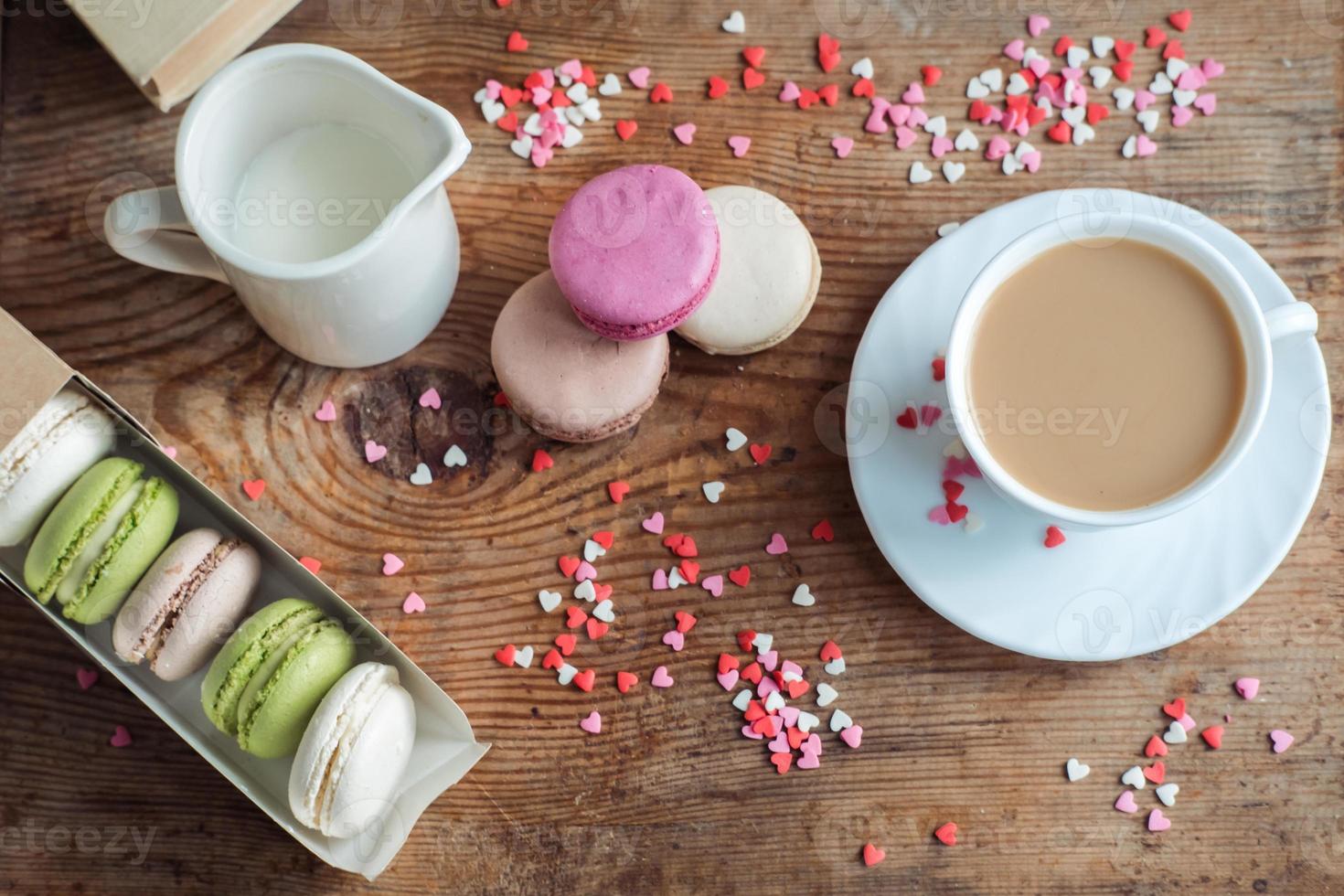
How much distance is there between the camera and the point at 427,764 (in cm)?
109

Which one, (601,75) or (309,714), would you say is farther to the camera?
(601,75)

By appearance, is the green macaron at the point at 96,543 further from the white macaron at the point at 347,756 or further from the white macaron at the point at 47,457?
the white macaron at the point at 347,756

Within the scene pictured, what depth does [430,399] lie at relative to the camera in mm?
1194

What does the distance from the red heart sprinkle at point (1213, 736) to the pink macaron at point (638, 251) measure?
0.71 meters

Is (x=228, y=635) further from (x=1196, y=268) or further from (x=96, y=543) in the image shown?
(x=1196, y=268)

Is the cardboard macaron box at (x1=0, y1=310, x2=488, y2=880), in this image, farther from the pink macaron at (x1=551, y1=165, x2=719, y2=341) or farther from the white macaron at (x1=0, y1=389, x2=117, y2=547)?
the pink macaron at (x1=551, y1=165, x2=719, y2=341)

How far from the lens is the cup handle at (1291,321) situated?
0.93 metres

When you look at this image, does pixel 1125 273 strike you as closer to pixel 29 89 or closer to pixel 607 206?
pixel 607 206

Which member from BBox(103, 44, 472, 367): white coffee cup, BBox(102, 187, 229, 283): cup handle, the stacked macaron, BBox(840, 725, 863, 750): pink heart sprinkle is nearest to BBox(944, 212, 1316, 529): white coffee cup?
the stacked macaron

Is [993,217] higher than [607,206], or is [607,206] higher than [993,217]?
[607,206]

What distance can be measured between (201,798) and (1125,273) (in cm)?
108

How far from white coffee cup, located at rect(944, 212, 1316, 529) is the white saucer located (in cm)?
12

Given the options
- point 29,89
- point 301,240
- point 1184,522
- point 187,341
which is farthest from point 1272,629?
point 29,89

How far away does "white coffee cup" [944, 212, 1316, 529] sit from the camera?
3.02 ft
